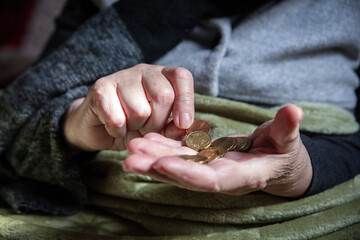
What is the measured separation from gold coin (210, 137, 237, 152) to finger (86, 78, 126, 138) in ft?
0.40

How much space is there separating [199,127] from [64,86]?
0.94 feet

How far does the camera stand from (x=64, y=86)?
0.59 m

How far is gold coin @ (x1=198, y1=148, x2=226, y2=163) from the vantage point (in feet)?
1.21

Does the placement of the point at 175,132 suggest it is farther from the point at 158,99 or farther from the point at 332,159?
the point at 332,159

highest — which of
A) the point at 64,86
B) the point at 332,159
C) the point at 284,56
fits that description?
the point at 64,86

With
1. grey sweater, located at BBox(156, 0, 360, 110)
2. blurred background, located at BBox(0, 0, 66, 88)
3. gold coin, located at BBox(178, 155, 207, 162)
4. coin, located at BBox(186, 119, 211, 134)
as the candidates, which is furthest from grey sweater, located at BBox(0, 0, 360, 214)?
blurred background, located at BBox(0, 0, 66, 88)

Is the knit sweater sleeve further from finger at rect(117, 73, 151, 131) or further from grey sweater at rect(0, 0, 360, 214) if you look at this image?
finger at rect(117, 73, 151, 131)

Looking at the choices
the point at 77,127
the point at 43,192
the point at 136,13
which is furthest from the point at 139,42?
the point at 43,192

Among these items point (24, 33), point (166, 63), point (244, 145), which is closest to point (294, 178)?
point (244, 145)

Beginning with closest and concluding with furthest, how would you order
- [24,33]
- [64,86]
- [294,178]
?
[294,178] → [64,86] → [24,33]

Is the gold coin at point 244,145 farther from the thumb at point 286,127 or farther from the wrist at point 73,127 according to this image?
the wrist at point 73,127

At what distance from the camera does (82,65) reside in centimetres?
59

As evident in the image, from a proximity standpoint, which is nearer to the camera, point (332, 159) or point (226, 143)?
point (226, 143)

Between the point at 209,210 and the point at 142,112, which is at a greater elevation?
the point at 142,112
